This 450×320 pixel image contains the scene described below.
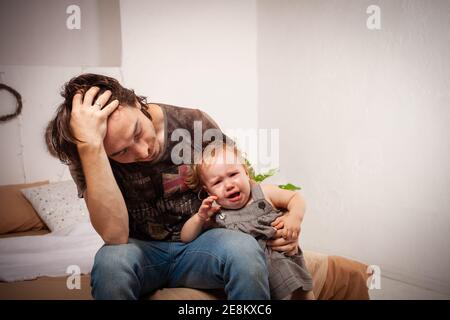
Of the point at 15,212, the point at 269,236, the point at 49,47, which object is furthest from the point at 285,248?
the point at 15,212

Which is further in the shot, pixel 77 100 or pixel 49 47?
pixel 49 47

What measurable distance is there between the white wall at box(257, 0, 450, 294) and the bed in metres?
0.29

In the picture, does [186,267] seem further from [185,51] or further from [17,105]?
[17,105]

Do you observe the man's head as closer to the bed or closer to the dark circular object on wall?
the bed

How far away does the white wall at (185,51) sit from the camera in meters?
1.36

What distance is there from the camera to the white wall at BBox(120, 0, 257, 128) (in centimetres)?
136

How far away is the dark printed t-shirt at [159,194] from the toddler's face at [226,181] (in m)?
0.07

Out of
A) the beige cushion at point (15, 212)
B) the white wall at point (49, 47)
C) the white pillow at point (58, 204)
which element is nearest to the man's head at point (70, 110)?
the white wall at point (49, 47)

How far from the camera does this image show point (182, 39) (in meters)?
1.38

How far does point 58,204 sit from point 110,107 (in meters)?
1.02

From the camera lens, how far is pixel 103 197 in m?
0.95

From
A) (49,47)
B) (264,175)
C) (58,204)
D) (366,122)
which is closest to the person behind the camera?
(49,47)

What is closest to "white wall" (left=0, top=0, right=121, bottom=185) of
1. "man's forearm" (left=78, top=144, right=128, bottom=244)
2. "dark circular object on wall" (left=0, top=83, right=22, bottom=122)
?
"dark circular object on wall" (left=0, top=83, right=22, bottom=122)
